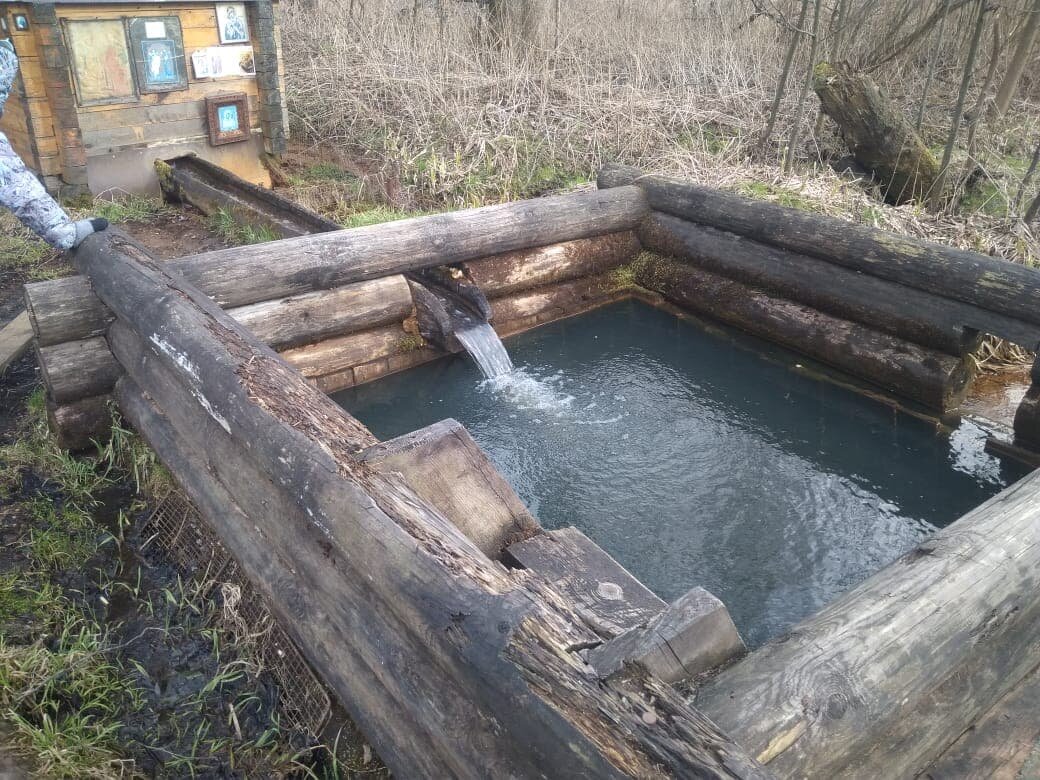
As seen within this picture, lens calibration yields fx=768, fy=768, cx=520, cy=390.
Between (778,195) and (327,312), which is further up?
(778,195)

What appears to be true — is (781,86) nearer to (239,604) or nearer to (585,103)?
(585,103)

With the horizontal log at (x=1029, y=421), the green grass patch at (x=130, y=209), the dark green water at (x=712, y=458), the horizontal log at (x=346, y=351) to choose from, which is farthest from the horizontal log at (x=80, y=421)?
the horizontal log at (x=1029, y=421)

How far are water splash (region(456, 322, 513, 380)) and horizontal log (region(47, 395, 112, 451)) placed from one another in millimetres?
2150

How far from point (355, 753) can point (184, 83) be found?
22.5 feet

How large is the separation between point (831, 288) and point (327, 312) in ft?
11.1

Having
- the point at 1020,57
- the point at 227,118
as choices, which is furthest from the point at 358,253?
the point at 1020,57

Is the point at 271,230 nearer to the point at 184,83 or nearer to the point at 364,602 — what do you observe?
the point at 184,83

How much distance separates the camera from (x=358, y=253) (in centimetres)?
499

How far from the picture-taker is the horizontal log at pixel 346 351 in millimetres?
4977

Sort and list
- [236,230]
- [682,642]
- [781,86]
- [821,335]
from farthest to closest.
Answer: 1. [781,86]
2. [236,230]
3. [821,335]
4. [682,642]

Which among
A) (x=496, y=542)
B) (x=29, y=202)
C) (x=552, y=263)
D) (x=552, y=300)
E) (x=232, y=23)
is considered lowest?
(x=552, y=300)

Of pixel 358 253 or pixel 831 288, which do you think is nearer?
pixel 358 253

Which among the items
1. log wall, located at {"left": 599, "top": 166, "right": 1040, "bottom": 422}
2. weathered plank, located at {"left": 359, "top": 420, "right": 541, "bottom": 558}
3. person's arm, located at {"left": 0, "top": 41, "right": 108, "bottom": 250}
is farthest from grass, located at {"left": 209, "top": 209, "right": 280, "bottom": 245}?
weathered plank, located at {"left": 359, "top": 420, "right": 541, "bottom": 558}

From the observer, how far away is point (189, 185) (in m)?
7.06
